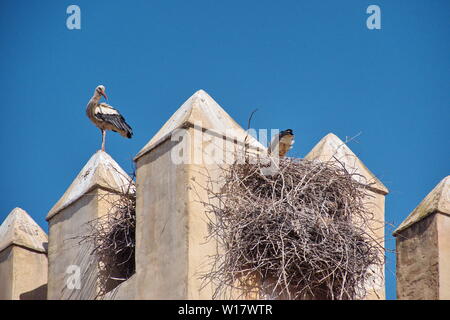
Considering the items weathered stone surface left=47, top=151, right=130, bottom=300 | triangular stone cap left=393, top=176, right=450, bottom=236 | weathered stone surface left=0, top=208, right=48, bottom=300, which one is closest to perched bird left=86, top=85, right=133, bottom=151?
weathered stone surface left=0, top=208, right=48, bottom=300

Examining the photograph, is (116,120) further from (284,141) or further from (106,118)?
(284,141)

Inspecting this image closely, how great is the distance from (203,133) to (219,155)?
0.31m

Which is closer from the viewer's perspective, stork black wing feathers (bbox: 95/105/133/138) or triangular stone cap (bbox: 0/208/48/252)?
triangular stone cap (bbox: 0/208/48/252)

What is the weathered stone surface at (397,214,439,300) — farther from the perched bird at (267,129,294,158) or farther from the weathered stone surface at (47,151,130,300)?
the weathered stone surface at (47,151,130,300)

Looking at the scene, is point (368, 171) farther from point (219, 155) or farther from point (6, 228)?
point (6, 228)

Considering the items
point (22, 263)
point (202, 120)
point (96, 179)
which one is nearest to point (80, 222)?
point (96, 179)

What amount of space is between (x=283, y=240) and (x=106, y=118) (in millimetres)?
8012

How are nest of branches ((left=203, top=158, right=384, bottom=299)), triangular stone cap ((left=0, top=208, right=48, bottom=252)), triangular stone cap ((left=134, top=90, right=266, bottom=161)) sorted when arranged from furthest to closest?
1. triangular stone cap ((left=0, top=208, right=48, bottom=252))
2. triangular stone cap ((left=134, top=90, right=266, bottom=161))
3. nest of branches ((left=203, top=158, right=384, bottom=299))

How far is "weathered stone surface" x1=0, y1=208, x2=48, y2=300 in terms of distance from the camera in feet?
64.2

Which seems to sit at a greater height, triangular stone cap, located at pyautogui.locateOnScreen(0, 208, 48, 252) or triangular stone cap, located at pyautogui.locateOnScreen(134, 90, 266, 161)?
triangular stone cap, located at pyautogui.locateOnScreen(134, 90, 266, 161)

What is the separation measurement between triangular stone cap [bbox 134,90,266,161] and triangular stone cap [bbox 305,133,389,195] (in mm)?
1320

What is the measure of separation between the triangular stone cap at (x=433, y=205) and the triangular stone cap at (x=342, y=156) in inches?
25.4
